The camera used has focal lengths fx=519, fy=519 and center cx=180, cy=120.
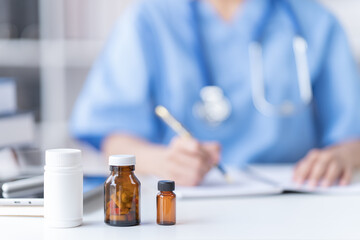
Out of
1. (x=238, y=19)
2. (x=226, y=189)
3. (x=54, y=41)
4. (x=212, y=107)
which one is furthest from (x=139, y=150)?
(x=54, y=41)

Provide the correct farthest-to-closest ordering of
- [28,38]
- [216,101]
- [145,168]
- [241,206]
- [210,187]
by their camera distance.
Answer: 1. [28,38]
2. [216,101]
3. [145,168]
4. [210,187]
5. [241,206]

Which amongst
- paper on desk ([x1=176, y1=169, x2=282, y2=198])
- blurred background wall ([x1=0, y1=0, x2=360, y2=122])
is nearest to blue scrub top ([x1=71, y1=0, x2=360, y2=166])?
paper on desk ([x1=176, y1=169, x2=282, y2=198])

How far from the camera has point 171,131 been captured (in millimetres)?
1392

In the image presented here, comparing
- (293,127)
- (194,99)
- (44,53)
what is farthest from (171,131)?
(44,53)

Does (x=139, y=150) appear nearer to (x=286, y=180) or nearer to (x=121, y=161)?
(x=286, y=180)

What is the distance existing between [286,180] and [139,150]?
0.37 m

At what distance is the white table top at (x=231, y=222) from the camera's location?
2.04ft

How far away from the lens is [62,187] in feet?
2.10

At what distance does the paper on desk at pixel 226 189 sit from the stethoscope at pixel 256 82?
36cm

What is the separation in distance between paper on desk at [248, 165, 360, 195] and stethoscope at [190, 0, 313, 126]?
21 centimetres

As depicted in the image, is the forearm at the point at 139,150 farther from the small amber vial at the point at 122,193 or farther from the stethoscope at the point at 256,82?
the small amber vial at the point at 122,193

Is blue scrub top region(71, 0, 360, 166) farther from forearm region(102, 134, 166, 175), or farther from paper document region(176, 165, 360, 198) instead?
paper document region(176, 165, 360, 198)

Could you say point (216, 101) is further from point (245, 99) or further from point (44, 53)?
point (44, 53)

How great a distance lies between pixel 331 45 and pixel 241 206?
0.85 meters
